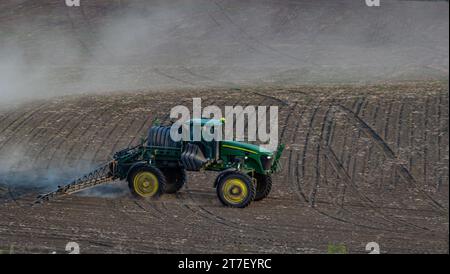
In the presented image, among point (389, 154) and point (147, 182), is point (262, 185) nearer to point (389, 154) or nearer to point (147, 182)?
point (147, 182)

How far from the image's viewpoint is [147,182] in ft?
68.3

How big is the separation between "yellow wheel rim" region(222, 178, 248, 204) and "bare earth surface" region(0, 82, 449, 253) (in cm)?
37

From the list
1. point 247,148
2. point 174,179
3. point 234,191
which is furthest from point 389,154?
point 174,179

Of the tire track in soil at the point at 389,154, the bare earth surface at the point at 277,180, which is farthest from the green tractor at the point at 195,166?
the tire track in soil at the point at 389,154

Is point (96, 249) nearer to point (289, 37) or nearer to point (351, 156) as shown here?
point (351, 156)

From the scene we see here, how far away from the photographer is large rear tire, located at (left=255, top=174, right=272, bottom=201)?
818 inches

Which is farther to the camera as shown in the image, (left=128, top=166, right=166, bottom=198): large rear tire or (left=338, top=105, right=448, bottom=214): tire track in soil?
(left=338, top=105, right=448, bottom=214): tire track in soil

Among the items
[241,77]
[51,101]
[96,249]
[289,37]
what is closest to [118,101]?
[51,101]

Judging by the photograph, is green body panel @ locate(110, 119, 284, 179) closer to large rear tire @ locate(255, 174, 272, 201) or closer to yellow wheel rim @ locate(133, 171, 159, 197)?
large rear tire @ locate(255, 174, 272, 201)

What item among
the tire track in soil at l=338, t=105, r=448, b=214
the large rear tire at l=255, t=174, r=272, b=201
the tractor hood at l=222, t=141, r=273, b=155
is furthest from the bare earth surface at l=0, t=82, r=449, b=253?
the tractor hood at l=222, t=141, r=273, b=155

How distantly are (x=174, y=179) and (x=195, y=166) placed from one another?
4.19ft

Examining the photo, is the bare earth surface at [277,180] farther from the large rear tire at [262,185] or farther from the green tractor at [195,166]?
the green tractor at [195,166]

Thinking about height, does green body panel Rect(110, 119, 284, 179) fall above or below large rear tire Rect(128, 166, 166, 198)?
above
